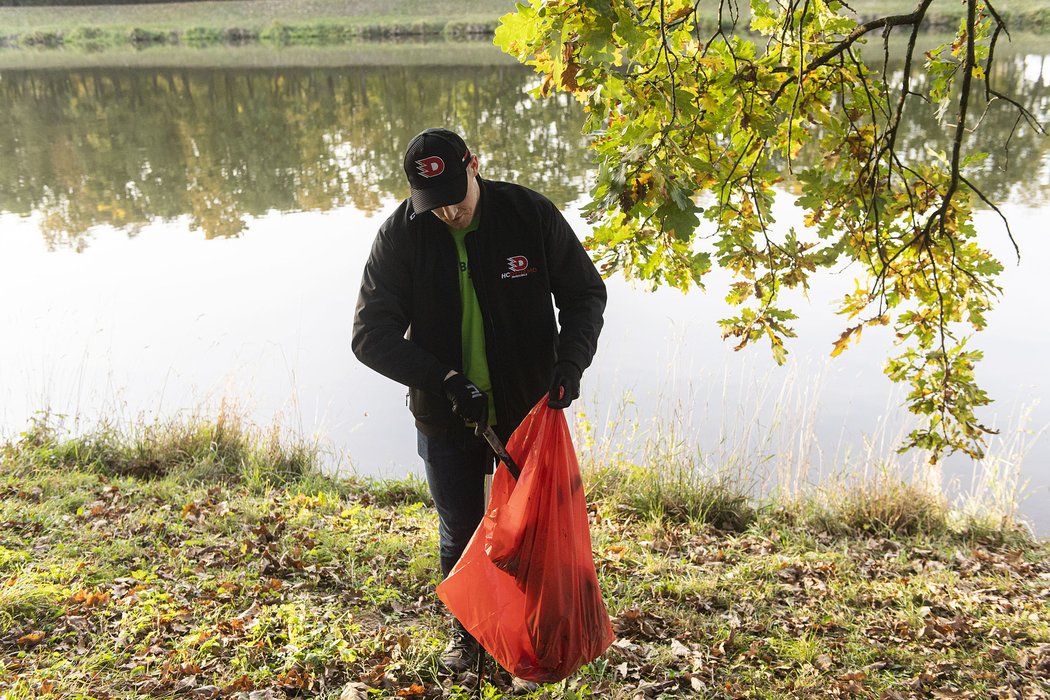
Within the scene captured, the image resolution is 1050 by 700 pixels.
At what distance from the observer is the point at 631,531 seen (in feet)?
15.8

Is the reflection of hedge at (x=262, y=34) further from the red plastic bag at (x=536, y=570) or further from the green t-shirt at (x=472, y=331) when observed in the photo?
the red plastic bag at (x=536, y=570)

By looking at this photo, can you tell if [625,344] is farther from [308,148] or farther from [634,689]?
[308,148]

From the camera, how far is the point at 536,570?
110 inches

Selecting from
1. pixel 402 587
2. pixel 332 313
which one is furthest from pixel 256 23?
pixel 402 587

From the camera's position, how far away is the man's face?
2885mm

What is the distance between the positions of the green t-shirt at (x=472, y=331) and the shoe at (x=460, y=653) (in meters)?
0.95

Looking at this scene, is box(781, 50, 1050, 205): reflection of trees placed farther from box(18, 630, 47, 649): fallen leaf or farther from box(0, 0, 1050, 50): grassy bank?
box(0, 0, 1050, 50): grassy bank

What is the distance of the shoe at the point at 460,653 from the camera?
338cm

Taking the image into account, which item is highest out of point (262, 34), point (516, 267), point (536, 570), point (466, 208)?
point (262, 34)

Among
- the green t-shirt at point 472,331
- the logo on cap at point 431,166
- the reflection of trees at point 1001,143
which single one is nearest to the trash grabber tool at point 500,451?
the green t-shirt at point 472,331

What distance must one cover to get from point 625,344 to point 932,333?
14.5 feet

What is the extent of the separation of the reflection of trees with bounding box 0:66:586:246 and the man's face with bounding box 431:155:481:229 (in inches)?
355

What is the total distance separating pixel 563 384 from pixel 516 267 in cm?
44

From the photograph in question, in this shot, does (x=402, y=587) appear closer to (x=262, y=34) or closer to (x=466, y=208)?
(x=466, y=208)
